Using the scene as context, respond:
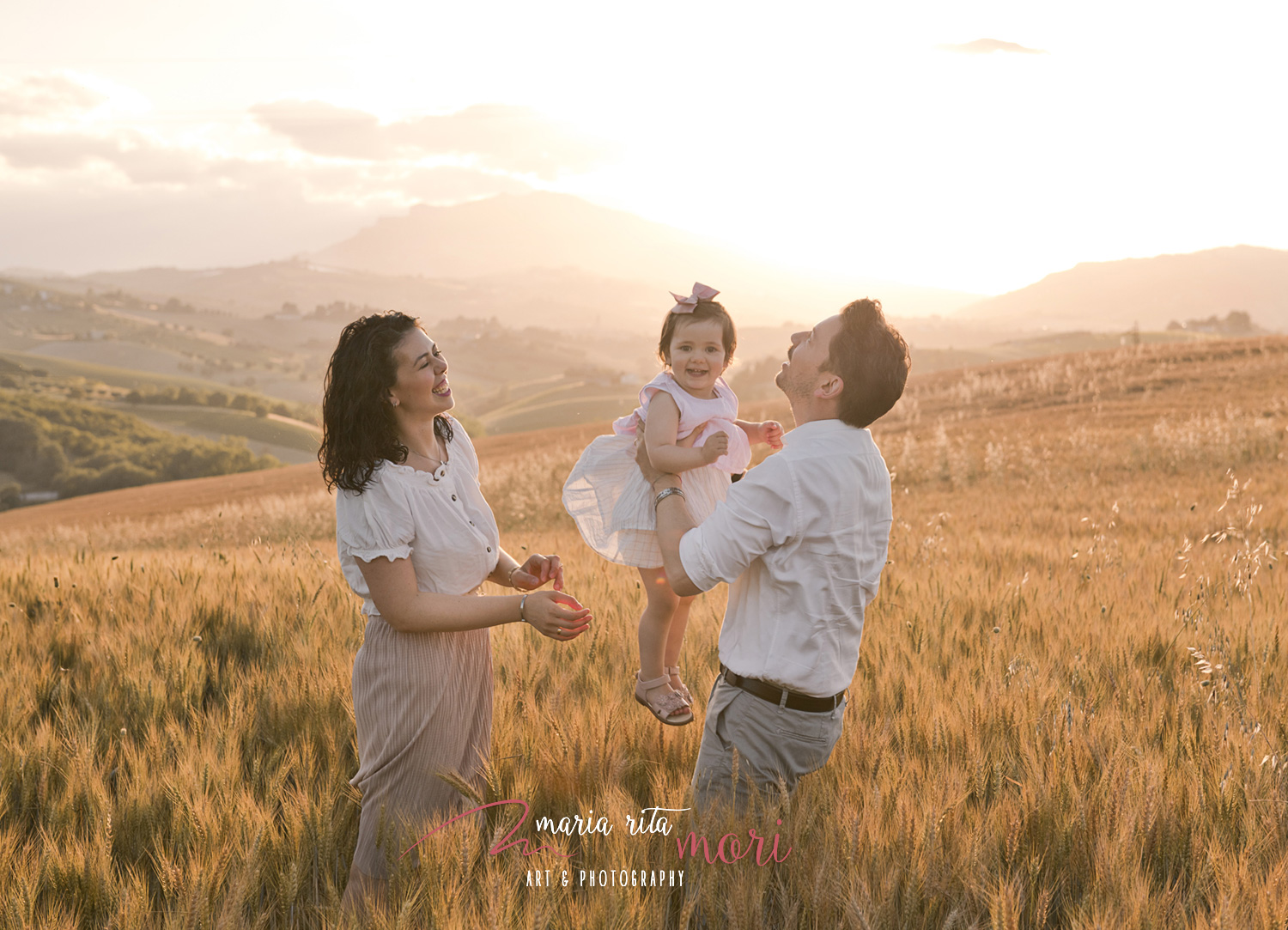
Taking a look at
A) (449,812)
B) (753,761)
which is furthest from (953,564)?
(449,812)

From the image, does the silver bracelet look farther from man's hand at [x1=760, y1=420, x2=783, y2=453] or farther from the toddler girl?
man's hand at [x1=760, y1=420, x2=783, y2=453]

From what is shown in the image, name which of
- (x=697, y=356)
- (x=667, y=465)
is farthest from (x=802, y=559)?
(x=697, y=356)

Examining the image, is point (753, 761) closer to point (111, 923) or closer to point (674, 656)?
point (674, 656)

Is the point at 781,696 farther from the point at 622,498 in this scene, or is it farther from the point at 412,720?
the point at 622,498

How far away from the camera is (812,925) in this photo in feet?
6.86

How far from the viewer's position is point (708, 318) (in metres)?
3.95

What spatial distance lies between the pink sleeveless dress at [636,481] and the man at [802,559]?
98cm

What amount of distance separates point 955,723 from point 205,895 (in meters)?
2.67

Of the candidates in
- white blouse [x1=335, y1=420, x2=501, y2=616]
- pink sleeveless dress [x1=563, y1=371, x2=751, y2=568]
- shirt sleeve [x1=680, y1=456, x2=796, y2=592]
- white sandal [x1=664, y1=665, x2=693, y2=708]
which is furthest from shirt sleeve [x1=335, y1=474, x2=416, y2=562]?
white sandal [x1=664, y1=665, x2=693, y2=708]

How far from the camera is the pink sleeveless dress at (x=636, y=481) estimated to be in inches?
150

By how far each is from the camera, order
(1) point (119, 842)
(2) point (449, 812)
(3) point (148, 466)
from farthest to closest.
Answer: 1. (3) point (148, 466)
2. (2) point (449, 812)
3. (1) point (119, 842)

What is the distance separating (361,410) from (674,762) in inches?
73.5

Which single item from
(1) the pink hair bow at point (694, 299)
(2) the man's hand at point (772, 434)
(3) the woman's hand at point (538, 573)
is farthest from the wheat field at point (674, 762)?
(1) the pink hair bow at point (694, 299)

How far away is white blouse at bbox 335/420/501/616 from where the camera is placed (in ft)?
9.19
